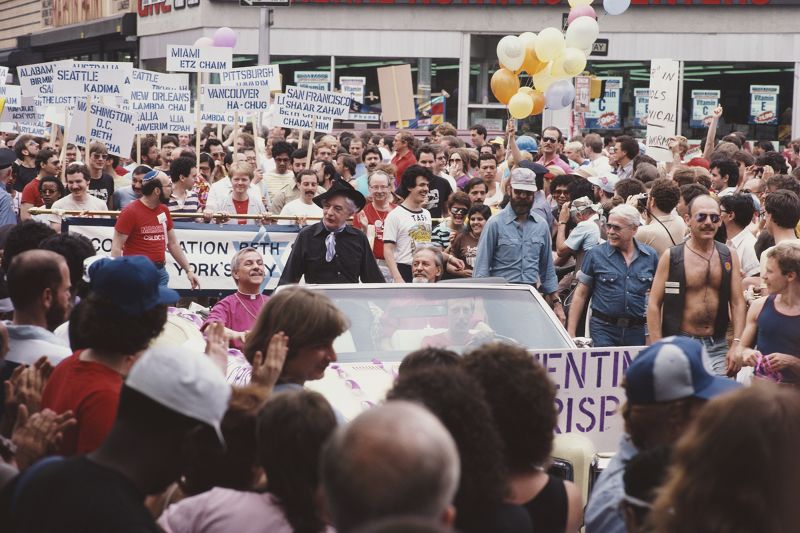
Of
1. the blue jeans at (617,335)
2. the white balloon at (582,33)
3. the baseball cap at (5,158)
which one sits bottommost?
the blue jeans at (617,335)

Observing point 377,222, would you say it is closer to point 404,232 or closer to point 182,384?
point 404,232

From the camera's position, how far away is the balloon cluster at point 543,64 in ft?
56.9

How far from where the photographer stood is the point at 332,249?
9.48m

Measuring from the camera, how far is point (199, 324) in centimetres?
810

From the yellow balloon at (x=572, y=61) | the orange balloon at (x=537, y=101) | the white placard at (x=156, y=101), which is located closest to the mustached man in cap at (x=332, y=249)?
the orange balloon at (x=537, y=101)

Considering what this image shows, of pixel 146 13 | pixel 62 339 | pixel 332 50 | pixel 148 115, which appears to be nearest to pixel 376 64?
pixel 332 50

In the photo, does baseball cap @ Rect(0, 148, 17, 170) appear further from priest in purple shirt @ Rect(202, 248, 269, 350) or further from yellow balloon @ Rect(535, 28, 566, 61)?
yellow balloon @ Rect(535, 28, 566, 61)

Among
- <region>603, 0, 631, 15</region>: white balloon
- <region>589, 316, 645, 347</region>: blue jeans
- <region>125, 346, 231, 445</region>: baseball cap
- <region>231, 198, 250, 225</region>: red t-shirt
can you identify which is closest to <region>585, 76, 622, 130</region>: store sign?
<region>603, 0, 631, 15</region>: white balloon

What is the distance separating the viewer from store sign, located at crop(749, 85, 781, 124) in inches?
1276

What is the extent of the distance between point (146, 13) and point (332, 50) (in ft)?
27.5

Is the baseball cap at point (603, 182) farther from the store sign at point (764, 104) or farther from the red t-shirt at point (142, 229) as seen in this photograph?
the store sign at point (764, 104)

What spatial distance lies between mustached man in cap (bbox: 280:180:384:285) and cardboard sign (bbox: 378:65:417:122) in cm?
1258

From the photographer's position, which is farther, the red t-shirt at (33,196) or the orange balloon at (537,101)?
the orange balloon at (537,101)

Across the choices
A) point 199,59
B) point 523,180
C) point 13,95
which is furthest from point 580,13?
point 13,95
